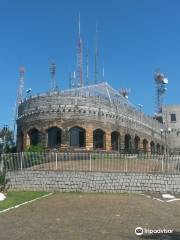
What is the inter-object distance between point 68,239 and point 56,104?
2782cm

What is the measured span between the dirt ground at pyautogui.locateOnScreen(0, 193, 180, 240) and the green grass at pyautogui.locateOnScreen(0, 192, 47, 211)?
3.00 feet

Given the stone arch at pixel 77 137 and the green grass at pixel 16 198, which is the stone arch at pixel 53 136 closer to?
the stone arch at pixel 77 137

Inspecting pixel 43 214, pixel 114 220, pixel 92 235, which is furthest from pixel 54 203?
pixel 92 235

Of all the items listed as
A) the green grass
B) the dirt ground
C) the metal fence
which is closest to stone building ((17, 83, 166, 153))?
the metal fence

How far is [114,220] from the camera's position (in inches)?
549

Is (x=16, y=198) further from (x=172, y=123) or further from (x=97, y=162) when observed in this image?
(x=172, y=123)

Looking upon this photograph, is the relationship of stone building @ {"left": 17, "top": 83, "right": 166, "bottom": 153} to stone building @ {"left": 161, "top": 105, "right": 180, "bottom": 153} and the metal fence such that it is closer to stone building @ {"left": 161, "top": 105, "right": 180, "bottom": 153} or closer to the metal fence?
the metal fence

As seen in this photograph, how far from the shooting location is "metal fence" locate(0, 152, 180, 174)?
74.0ft

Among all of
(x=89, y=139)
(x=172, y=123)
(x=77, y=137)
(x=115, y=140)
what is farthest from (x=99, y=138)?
(x=172, y=123)

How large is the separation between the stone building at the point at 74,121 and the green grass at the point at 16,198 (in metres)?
15.5

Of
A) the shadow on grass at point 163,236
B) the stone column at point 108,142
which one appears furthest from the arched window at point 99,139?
the shadow on grass at point 163,236

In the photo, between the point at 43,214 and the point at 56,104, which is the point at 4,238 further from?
the point at 56,104

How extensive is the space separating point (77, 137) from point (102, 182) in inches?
656

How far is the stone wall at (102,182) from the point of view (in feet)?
71.1
